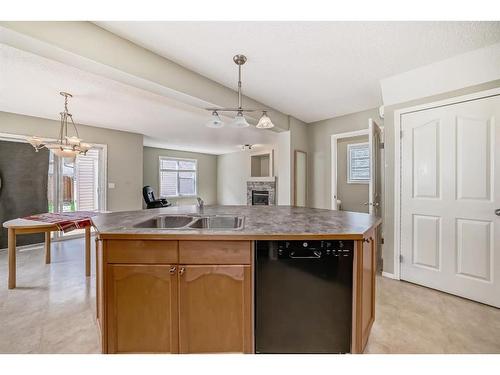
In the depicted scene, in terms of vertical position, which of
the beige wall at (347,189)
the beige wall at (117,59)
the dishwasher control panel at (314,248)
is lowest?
the dishwasher control panel at (314,248)

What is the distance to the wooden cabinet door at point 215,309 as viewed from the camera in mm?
1285

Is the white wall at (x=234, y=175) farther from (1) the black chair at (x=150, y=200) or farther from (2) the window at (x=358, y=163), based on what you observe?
(1) the black chair at (x=150, y=200)

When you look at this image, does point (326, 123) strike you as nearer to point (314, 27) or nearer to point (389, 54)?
point (389, 54)

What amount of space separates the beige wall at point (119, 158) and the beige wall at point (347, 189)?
15.2ft

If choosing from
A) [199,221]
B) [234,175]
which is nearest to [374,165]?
[199,221]

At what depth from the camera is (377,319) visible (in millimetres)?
1857

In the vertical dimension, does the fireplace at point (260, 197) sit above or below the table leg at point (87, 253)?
above

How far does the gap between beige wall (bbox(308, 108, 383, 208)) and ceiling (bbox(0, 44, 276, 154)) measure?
1.50 metres

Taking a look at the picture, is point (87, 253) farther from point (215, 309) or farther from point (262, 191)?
point (262, 191)

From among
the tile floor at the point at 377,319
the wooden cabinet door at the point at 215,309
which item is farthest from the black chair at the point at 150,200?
the wooden cabinet door at the point at 215,309

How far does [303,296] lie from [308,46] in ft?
6.50

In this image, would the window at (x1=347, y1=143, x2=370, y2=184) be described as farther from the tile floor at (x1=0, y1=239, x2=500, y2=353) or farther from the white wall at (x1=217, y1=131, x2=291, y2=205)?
the tile floor at (x1=0, y1=239, x2=500, y2=353)
